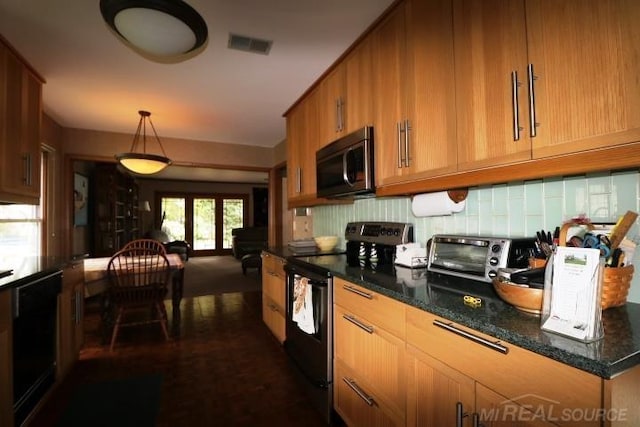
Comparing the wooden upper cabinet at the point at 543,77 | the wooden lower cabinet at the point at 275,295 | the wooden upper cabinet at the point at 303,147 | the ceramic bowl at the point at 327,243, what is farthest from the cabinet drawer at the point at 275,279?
the wooden upper cabinet at the point at 543,77

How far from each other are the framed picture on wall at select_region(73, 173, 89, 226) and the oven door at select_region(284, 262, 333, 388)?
398 centimetres

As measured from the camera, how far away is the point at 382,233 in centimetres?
208

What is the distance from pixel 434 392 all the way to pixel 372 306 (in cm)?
42

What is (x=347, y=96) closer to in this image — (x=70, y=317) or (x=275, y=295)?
(x=275, y=295)

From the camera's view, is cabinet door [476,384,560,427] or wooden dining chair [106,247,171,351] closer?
cabinet door [476,384,560,427]

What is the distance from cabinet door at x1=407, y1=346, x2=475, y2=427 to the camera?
95 centimetres

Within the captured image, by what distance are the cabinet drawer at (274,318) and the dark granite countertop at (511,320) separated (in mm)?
1356

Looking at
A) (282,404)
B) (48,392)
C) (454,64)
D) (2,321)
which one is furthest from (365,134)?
(48,392)

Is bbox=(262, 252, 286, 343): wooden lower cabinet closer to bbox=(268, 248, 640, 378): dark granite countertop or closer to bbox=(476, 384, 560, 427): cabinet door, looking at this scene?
bbox=(268, 248, 640, 378): dark granite countertop

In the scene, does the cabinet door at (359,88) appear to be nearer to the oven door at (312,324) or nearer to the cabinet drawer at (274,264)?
the oven door at (312,324)

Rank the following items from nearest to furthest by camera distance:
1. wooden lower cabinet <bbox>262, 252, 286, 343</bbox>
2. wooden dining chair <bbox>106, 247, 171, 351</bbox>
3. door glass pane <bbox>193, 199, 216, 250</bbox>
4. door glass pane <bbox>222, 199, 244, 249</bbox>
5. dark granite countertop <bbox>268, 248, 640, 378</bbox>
A: dark granite countertop <bbox>268, 248, 640, 378</bbox> < wooden lower cabinet <bbox>262, 252, 286, 343</bbox> < wooden dining chair <bbox>106, 247, 171, 351</bbox> < door glass pane <bbox>193, 199, 216, 250</bbox> < door glass pane <bbox>222, 199, 244, 249</bbox>

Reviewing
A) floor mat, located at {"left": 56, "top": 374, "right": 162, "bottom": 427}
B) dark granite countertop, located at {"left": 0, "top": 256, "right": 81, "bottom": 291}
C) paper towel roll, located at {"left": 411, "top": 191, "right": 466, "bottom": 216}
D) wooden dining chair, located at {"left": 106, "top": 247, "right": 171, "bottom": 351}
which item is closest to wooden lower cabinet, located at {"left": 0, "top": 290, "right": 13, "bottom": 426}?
dark granite countertop, located at {"left": 0, "top": 256, "right": 81, "bottom": 291}

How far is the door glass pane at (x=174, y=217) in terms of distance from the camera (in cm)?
905

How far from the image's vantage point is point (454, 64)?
1309 millimetres
